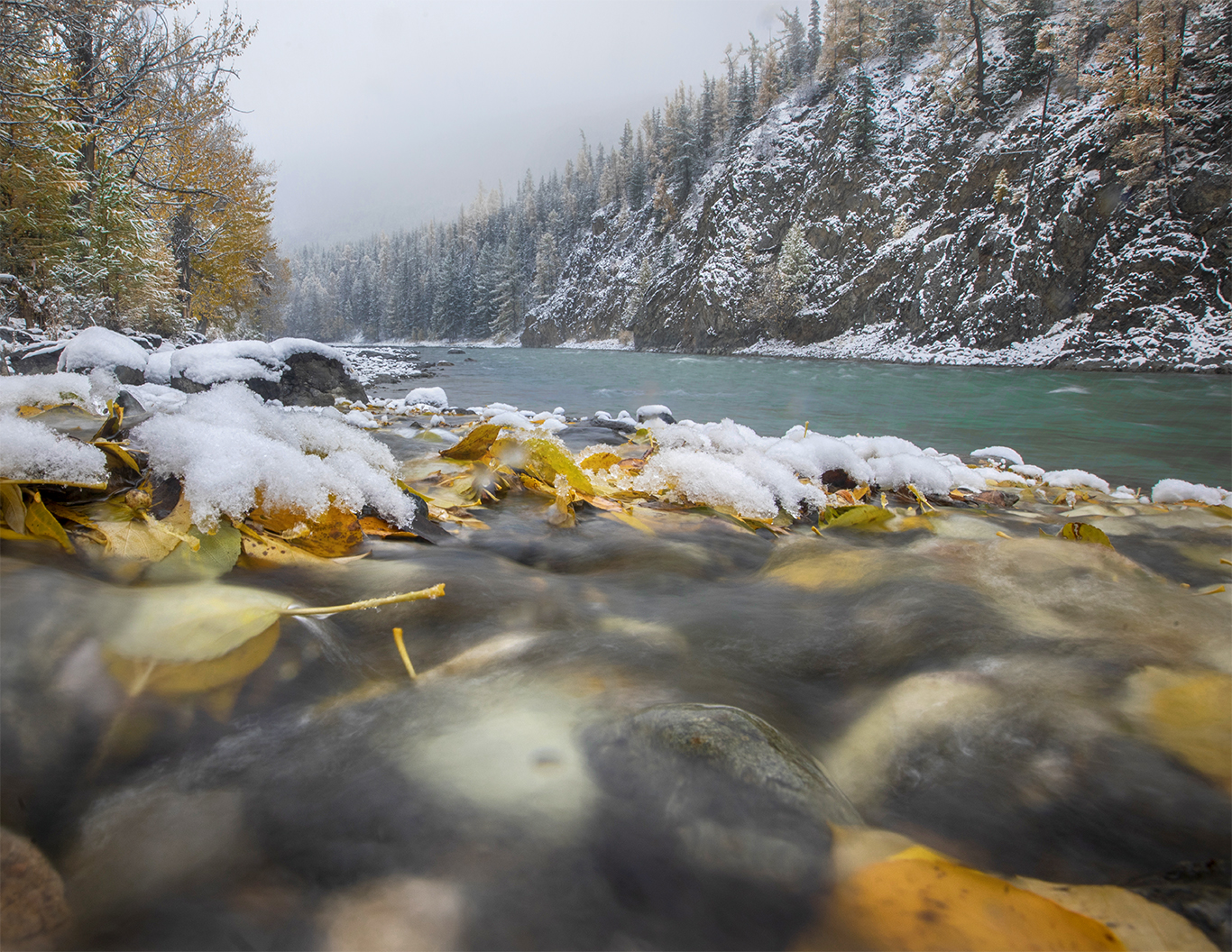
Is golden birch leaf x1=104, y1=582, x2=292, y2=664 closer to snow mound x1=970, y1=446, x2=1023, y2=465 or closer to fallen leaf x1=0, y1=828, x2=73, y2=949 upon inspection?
fallen leaf x1=0, y1=828, x2=73, y2=949

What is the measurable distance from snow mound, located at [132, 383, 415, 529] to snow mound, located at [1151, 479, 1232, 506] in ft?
13.0

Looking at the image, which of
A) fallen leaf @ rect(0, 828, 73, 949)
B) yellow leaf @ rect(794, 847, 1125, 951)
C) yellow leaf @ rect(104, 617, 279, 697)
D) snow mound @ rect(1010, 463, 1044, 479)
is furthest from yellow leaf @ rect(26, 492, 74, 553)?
snow mound @ rect(1010, 463, 1044, 479)

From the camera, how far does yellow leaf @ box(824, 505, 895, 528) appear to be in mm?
2072

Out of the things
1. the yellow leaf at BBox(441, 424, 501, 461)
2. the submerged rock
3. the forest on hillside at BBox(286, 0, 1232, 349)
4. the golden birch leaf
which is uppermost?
the forest on hillside at BBox(286, 0, 1232, 349)

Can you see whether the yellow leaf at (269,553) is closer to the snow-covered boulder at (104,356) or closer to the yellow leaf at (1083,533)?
the yellow leaf at (1083,533)

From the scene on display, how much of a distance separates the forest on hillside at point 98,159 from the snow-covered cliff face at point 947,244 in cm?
2259

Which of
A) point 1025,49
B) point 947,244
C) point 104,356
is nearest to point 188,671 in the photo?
point 104,356

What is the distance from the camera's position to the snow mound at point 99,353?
4.64m

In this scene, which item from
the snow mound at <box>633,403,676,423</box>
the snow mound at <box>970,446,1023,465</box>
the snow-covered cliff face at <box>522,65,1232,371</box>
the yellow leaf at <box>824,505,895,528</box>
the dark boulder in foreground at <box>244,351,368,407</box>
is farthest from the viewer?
the snow-covered cliff face at <box>522,65,1232,371</box>

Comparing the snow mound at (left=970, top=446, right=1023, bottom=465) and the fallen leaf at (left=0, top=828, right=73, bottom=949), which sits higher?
the fallen leaf at (left=0, top=828, right=73, bottom=949)

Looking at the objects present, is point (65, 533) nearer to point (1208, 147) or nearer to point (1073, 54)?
point (1208, 147)

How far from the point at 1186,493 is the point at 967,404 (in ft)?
26.6

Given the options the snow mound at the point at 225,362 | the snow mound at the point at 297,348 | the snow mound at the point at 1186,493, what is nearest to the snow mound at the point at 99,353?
the snow mound at the point at 225,362

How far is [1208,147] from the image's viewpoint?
18.0 meters
